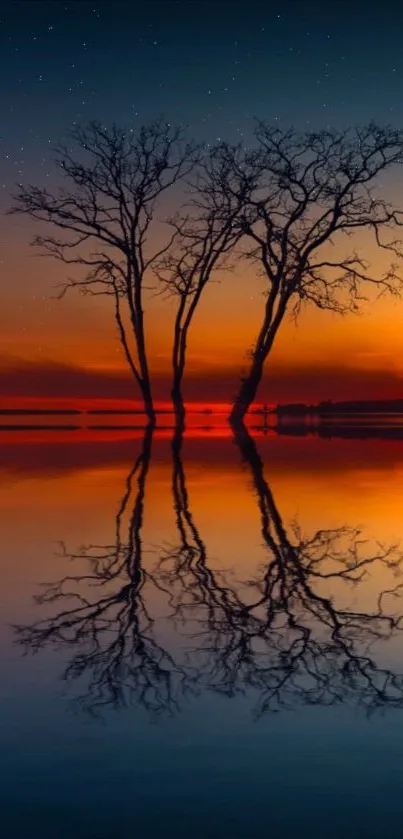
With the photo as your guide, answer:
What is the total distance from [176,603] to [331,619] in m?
0.92

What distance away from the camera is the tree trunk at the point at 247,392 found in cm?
3108

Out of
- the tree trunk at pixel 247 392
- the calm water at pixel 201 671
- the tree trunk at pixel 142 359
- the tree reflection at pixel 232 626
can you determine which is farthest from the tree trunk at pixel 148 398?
the tree reflection at pixel 232 626

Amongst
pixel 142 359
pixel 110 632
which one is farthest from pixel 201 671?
pixel 142 359

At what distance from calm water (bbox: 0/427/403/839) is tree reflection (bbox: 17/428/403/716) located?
0.02 meters

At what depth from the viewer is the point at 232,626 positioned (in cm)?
620

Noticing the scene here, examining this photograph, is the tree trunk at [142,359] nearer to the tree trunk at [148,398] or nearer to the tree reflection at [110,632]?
the tree trunk at [148,398]

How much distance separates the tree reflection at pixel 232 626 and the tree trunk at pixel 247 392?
70.6 feet

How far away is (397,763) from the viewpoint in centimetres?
400

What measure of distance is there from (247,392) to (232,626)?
26.2m

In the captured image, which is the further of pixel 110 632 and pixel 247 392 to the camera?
pixel 247 392

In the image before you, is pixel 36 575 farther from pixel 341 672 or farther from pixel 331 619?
pixel 341 672

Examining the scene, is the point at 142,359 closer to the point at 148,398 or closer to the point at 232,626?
the point at 148,398

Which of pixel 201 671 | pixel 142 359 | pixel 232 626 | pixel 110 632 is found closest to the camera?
pixel 201 671

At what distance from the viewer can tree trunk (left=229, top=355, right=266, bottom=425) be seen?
31.1m
